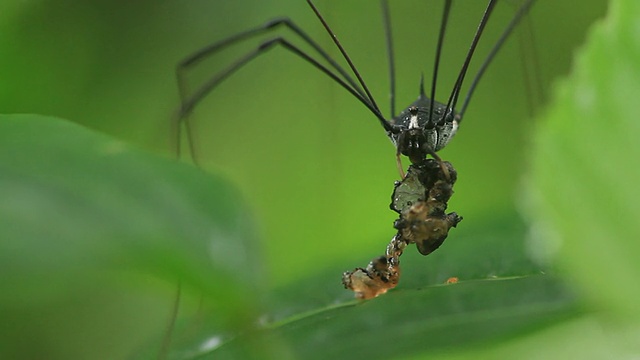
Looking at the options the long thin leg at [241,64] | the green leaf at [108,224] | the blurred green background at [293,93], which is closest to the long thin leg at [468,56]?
the long thin leg at [241,64]

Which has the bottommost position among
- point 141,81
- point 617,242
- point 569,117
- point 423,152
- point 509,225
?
point 617,242

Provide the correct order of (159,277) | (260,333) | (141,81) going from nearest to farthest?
(159,277) < (260,333) < (141,81)

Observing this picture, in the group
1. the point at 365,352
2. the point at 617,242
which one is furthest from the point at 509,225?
the point at 617,242

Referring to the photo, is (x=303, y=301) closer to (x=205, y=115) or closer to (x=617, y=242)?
(x=617, y=242)

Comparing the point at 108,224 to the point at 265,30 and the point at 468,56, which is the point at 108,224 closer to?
the point at 468,56

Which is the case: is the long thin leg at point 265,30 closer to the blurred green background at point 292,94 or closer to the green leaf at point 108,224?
the blurred green background at point 292,94

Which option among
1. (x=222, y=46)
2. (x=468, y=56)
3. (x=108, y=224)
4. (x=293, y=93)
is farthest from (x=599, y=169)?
(x=293, y=93)

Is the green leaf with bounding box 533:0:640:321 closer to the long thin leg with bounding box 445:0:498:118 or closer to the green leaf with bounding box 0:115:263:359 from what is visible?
the green leaf with bounding box 0:115:263:359
